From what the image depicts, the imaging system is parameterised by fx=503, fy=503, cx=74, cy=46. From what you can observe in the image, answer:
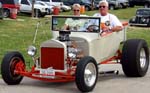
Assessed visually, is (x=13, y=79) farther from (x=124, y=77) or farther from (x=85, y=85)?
(x=124, y=77)

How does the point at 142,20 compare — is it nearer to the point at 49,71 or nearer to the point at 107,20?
the point at 107,20

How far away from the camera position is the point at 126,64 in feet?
34.5

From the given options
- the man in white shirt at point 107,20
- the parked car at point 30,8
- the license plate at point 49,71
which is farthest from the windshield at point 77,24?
the parked car at point 30,8

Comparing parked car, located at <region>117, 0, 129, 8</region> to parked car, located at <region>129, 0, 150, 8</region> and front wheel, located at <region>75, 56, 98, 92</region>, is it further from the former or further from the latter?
front wheel, located at <region>75, 56, 98, 92</region>

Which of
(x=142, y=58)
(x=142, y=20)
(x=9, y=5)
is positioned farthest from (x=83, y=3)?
(x=142, y=58)

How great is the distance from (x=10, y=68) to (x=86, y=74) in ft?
4.92

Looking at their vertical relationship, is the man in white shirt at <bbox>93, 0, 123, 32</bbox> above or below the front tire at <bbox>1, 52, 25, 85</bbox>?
above

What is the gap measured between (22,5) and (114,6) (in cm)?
1644

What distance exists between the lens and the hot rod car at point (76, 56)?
29.7ft

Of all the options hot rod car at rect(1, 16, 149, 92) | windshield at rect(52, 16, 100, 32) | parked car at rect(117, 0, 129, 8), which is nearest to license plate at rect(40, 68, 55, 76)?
hot rod car at rect(1, 16, 149, 92)

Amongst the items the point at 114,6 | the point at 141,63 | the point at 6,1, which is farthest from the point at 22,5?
the point at 141,63

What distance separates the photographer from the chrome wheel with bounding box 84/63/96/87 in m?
8.90

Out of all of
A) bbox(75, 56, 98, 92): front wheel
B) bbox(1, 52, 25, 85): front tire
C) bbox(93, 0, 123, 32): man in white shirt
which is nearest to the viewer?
bbox(75, 56, 98, 92): front wheel

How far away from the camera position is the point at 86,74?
8.91 meters
